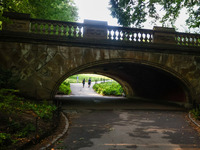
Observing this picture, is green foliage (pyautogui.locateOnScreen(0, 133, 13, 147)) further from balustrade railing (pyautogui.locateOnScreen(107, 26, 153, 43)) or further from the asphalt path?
balustrade railing (pyautogui.locateOnScreen(107, 26, 153, 43))

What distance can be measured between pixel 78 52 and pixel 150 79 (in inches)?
316

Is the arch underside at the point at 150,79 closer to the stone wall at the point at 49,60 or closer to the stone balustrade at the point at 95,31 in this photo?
the stone wall at the point at 49,60

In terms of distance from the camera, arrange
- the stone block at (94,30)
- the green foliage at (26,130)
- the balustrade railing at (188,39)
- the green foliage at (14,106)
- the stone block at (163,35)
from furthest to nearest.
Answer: the balustrade railing at (188,39)
the stone block at (163,35)
the stone block at (94,30)
the green foliage at (14,106)
the green foliage at (26,130)

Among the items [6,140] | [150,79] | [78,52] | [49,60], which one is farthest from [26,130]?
[150,79]

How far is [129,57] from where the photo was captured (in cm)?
1067

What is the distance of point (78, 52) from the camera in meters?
10.0

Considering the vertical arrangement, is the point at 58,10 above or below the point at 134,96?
above

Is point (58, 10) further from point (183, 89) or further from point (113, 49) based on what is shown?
point (183, 89)

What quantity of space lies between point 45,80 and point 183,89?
30.3 ft

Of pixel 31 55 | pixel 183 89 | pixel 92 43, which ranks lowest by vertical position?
pixel 183 89

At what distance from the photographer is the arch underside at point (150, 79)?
423 inches

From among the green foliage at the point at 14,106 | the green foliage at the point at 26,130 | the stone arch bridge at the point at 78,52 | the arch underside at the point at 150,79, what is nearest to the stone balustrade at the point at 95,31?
the stone arch bridge at the point at 78,52

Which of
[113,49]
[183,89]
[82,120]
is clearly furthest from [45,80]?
[183,89]

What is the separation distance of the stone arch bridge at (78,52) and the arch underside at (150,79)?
0.22ft
